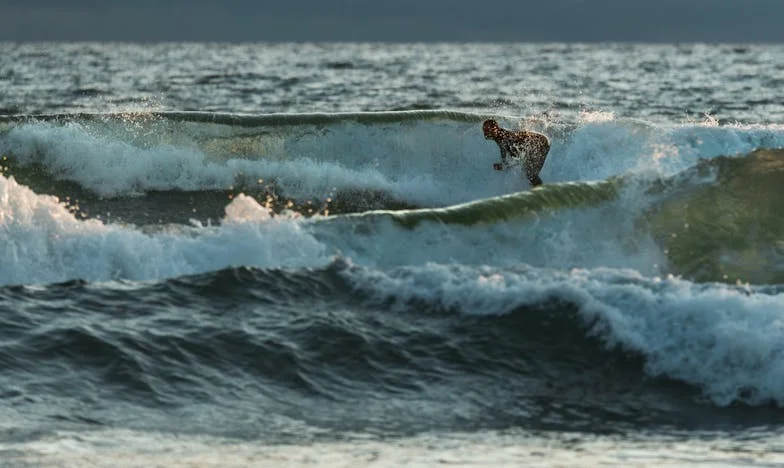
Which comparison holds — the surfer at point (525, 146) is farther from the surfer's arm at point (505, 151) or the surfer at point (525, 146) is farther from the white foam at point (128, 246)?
the white foam at point (128, 246)

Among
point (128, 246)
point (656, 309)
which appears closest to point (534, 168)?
point (128, 246)

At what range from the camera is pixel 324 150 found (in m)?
22.8

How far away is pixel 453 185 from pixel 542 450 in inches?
541

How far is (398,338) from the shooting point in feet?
36.4

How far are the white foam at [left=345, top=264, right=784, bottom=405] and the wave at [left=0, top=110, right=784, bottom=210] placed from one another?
762 centimetres

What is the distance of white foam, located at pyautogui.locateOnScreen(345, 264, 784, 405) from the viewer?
10398mm

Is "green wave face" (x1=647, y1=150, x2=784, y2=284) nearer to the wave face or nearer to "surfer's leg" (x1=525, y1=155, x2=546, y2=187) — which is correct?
the wave face

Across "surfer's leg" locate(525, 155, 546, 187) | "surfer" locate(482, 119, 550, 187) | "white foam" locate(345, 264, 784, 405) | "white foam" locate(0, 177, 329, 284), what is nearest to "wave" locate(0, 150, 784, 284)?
"white foam" locate(0, 177, 329, 284)

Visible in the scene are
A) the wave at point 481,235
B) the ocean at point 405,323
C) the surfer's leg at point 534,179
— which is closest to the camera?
the ocean at point 405,323

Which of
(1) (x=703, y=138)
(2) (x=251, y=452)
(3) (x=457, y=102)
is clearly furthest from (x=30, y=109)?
(2) (x=251, y=452)

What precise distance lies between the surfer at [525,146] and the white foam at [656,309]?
5122 millimetres

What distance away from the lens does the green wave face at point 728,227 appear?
14.4 metres

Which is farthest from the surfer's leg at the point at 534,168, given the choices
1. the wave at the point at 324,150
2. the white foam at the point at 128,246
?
the white foam at the point at 128,246

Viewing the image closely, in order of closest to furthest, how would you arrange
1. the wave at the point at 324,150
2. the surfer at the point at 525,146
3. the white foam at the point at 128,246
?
the white foam at the point at 128,246 < the surfer at the point at 525,146 < the wave at the point at 324,150
